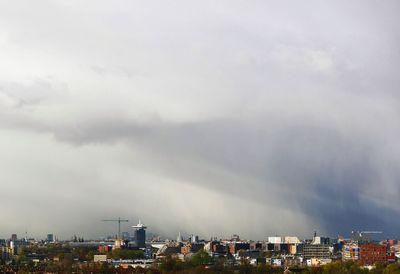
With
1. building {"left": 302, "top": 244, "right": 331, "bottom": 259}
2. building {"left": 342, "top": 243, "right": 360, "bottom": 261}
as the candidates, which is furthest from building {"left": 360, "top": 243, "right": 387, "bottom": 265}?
building {"left": 302, "top": 244, "right": 331, "bottom": 259}

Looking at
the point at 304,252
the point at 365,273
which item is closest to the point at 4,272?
the point at 365,273

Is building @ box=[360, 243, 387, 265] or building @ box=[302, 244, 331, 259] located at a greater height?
building @ box=[360, 243, 387, 265]

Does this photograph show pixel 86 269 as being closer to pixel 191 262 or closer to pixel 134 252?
pixel 191 262

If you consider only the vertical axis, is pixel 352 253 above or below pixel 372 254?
below

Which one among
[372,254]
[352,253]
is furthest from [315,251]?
[372,254]

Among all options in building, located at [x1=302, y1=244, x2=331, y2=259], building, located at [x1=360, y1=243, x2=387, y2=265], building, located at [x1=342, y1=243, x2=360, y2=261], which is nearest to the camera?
building, located at [x1=360, y1=243, x2=387, y2=265]

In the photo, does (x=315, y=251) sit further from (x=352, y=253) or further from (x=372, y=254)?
(x=372, y=254)

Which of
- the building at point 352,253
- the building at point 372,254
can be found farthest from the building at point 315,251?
the building at point 372,254

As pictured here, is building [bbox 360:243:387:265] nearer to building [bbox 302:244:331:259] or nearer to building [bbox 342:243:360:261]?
building [bbox 342:243:360:261]
